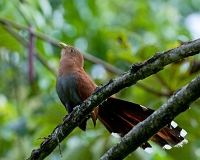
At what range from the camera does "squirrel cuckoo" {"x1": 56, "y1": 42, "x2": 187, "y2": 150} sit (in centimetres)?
338

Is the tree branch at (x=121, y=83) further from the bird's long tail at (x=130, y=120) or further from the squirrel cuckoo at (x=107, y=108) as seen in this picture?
the bird's long tail at (x=130, y=120)

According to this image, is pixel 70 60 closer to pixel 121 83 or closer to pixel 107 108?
pixel 107 108

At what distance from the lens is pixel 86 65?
5879 millimetres

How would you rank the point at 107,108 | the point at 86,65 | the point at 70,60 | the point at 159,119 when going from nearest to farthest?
the point at 159,119 < the point at 107,108 < the point at 70,60 < the point at 86,65

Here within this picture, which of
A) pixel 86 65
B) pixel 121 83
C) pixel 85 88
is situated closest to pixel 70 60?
pixel 85 88

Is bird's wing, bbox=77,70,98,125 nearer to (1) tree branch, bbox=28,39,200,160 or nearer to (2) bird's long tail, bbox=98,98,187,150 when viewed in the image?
(2) bird's long tail, bbox=98,98,187,150

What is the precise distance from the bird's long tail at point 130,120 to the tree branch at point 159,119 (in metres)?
0.82

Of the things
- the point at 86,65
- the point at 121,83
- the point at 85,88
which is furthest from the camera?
the point at 86,65

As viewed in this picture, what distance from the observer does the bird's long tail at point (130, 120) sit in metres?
3.38

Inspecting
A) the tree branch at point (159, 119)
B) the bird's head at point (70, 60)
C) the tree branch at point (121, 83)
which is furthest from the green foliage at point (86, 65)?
the tree branch at point (159, 119)

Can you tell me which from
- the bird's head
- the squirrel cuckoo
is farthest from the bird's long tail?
the bird's head

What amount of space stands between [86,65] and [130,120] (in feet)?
7.76

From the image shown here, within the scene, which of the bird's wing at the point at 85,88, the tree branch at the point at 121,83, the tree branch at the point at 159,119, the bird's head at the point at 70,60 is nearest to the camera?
the tree branch at the point at 159,119

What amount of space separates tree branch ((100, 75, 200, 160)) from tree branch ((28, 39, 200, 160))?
19mm
